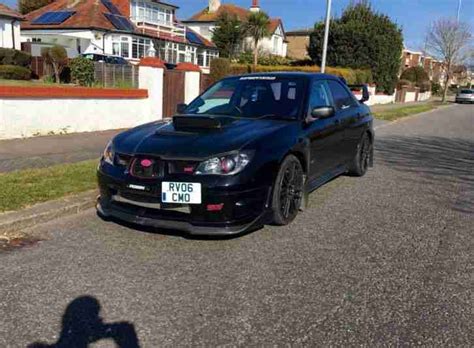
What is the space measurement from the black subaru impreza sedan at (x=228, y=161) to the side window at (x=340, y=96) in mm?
563

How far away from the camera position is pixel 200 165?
14.1 ft

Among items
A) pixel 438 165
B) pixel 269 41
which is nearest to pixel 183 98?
pixel 438 165

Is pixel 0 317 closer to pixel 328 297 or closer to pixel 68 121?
pixel 328 297

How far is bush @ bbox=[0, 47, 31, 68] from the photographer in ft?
83.4

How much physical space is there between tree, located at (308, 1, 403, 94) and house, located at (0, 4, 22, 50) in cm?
2191

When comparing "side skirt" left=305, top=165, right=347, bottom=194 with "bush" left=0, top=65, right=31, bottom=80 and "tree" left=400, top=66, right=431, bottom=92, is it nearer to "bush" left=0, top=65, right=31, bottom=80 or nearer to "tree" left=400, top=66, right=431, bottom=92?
"bush" left=0, top=65, right=31, bottom=80

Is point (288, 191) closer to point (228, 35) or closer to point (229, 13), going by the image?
point (228, 35)

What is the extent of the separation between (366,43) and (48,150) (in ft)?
104

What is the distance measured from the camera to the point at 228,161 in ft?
14.2

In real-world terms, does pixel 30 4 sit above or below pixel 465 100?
above

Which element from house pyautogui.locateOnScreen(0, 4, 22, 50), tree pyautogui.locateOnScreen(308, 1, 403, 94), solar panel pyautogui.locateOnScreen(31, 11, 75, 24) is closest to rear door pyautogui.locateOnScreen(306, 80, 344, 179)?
tree pyautogui.locateOnScreen(308, 1, 403, 94)

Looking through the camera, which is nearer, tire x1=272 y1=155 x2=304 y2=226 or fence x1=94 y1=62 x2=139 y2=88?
tire x1=272 y1=155 x2=304 y2=226

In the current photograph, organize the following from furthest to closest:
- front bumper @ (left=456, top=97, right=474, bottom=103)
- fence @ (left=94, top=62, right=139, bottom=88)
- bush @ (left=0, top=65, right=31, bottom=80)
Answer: front bumper @ (left=456, top=97, right=474, bottom=103) < bush @ (left=0, top=65, right=31, bottom=80) < fence @ (left=94, top=62, right=139, bottom=88)

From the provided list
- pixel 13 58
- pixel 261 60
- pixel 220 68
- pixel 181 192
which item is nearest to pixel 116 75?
pixel 220 68
